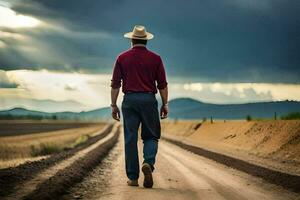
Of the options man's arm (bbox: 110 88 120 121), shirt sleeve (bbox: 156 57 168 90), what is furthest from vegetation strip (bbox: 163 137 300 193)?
man's arm (bbox: 110 88 120 121)

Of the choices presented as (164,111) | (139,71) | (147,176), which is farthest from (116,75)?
(147,176)

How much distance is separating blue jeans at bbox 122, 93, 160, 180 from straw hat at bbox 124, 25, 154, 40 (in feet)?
3.10

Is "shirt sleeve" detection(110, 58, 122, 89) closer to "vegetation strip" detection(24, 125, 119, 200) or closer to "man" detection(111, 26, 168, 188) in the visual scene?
"man" detection(111, 26, 168, 188)

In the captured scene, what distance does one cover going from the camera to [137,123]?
430 inches

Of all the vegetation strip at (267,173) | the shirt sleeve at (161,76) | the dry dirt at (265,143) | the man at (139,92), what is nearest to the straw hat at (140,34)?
the man at (139,92)

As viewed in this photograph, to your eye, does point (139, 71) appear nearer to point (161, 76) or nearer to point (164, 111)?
point (161, 76)

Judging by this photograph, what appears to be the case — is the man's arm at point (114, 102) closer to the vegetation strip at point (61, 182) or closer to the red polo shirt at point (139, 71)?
the red polo shirt at point (139, 71)

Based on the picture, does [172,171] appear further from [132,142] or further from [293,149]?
[293,149]

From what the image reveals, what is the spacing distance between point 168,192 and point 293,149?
1419 cm

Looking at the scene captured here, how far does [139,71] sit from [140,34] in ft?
2.01

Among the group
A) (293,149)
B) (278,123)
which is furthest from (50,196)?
(278,123)

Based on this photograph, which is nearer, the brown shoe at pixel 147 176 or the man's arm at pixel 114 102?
the brown shoe at pixel 147 176

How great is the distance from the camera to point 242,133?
3597 centimetres

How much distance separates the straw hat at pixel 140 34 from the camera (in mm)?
10766
